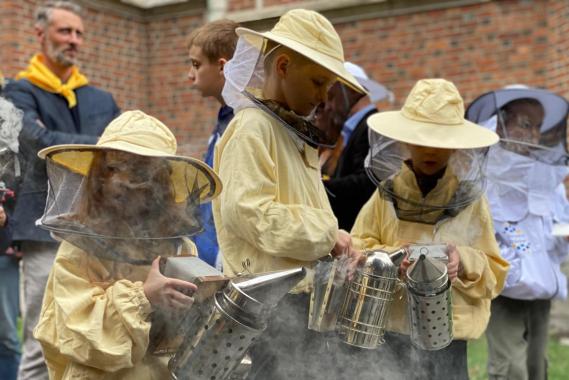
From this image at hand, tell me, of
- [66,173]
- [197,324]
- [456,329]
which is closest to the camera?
[197,324]

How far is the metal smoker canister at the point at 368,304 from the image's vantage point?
10.8 ft

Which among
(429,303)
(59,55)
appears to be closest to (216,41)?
(429,303)

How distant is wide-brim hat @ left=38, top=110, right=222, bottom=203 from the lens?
10.3ft

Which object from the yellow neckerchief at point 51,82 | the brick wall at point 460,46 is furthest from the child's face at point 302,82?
the brick wall at point 460,46

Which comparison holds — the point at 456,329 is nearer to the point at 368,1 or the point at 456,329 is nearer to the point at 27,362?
the point at 27,362

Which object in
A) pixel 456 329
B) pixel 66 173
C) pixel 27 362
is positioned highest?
pixel 66 173

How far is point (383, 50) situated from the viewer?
10195 millimetres

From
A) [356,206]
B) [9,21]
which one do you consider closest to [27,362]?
[356,206]

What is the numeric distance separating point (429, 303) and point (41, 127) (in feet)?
8.65

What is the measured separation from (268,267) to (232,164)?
402 millimetres

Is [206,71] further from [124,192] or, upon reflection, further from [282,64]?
[124,192]

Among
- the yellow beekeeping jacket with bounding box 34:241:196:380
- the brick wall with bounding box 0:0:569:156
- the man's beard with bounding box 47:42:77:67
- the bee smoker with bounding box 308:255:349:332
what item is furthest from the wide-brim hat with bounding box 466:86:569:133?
the brick wall with bounding box 0:0:569:156

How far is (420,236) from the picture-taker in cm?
419

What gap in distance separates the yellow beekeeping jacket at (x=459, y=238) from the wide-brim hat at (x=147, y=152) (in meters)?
1.15
